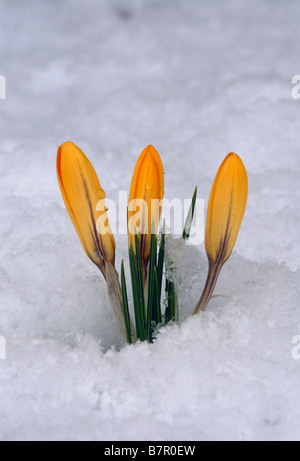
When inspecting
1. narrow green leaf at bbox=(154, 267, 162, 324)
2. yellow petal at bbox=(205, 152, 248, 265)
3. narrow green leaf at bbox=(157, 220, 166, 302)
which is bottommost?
narrow green leaf at bbox=(154, 267, 162, 324)

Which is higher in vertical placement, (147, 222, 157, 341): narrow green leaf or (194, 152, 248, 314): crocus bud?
(194, 152, 248, 314): crocus bud

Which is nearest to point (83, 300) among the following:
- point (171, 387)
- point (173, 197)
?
point (171, 387)

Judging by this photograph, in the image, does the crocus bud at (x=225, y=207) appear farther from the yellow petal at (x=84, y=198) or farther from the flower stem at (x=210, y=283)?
the yellow petal at (x=84, y=198)

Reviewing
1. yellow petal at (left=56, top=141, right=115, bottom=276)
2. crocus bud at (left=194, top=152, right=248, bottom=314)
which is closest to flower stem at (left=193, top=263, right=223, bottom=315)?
crocus bud at (left=194, top=152, right=248, bottom=314)

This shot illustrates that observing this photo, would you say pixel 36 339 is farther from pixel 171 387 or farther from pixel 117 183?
pixel 117 183

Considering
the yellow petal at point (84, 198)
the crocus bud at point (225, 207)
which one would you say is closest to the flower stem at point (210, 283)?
the crocus bud at point (225, 207)

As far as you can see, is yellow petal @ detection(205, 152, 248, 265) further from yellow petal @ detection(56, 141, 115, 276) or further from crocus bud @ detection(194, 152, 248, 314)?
yellow petal @ detection(56, 141, 115, 276)

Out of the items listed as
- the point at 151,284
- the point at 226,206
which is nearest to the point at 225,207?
the point at 226,206

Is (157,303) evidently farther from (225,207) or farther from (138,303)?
(225,207)
